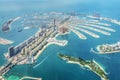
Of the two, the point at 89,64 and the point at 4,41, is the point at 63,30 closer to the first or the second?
the point at 4,41

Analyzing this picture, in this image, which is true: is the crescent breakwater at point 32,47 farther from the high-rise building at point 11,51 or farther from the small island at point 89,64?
the small island at point 89,64

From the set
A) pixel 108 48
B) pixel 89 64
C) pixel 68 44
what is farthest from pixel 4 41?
pixel 108 48

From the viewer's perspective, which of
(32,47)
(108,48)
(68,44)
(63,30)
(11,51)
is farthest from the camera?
(63,30)

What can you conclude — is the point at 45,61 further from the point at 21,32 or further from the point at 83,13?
the point at 83,13

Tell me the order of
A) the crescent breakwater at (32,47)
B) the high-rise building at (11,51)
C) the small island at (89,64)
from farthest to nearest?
the high-rise building at (11,51) < the crescent breakwater at (32,47) < the small island at (89,64)

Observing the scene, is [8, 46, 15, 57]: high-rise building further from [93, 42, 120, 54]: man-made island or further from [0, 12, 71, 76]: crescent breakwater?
[93, 42, 120, 54]: man-made island

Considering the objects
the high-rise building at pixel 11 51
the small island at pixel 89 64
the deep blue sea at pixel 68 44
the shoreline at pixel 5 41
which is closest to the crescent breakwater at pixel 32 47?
the high-rise building at pixel 11 51

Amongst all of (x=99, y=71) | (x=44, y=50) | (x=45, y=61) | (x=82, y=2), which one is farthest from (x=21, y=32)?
(x=82, y=2)
